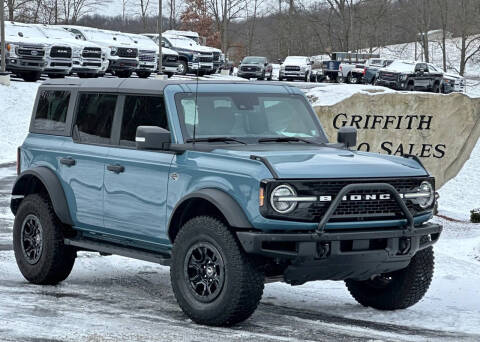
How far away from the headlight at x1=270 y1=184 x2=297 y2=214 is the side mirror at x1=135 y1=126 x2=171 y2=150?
1.23m

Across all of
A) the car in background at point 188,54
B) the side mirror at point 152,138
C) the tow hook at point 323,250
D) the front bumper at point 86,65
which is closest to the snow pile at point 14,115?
the front bumper at point 86,65

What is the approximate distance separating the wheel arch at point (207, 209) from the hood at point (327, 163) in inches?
13.1

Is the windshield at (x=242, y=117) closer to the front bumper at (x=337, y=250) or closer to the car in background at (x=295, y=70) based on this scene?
the front bumper at (x=337, y=250)

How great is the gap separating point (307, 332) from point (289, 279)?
40 centimetres

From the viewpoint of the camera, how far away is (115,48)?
39875mm

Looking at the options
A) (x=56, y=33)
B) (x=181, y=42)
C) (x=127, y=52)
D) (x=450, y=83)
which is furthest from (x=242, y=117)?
(x=450, y=83)

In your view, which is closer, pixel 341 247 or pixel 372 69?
pixel 341 247

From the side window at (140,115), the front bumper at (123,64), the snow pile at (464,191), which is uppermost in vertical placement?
the side window at (140,115)

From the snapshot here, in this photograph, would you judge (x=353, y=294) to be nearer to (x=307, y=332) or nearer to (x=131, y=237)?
(x=307, y=332)

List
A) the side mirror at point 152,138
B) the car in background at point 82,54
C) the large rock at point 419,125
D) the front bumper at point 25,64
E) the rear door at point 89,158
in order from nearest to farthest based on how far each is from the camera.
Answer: the side mirror at point 152,138 < the rear door at point 89,158 < the large rock at point 419,125 < the front bumper at point 25,64 < the car in background at point 82,54

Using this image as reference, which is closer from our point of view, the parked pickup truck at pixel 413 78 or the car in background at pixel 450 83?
the parked pickup truck at pixel 413 78

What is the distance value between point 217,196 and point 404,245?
4.43ft

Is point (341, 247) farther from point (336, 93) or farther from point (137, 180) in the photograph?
point (336, 93)

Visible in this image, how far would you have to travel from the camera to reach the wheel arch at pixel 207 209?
6.55 metres
